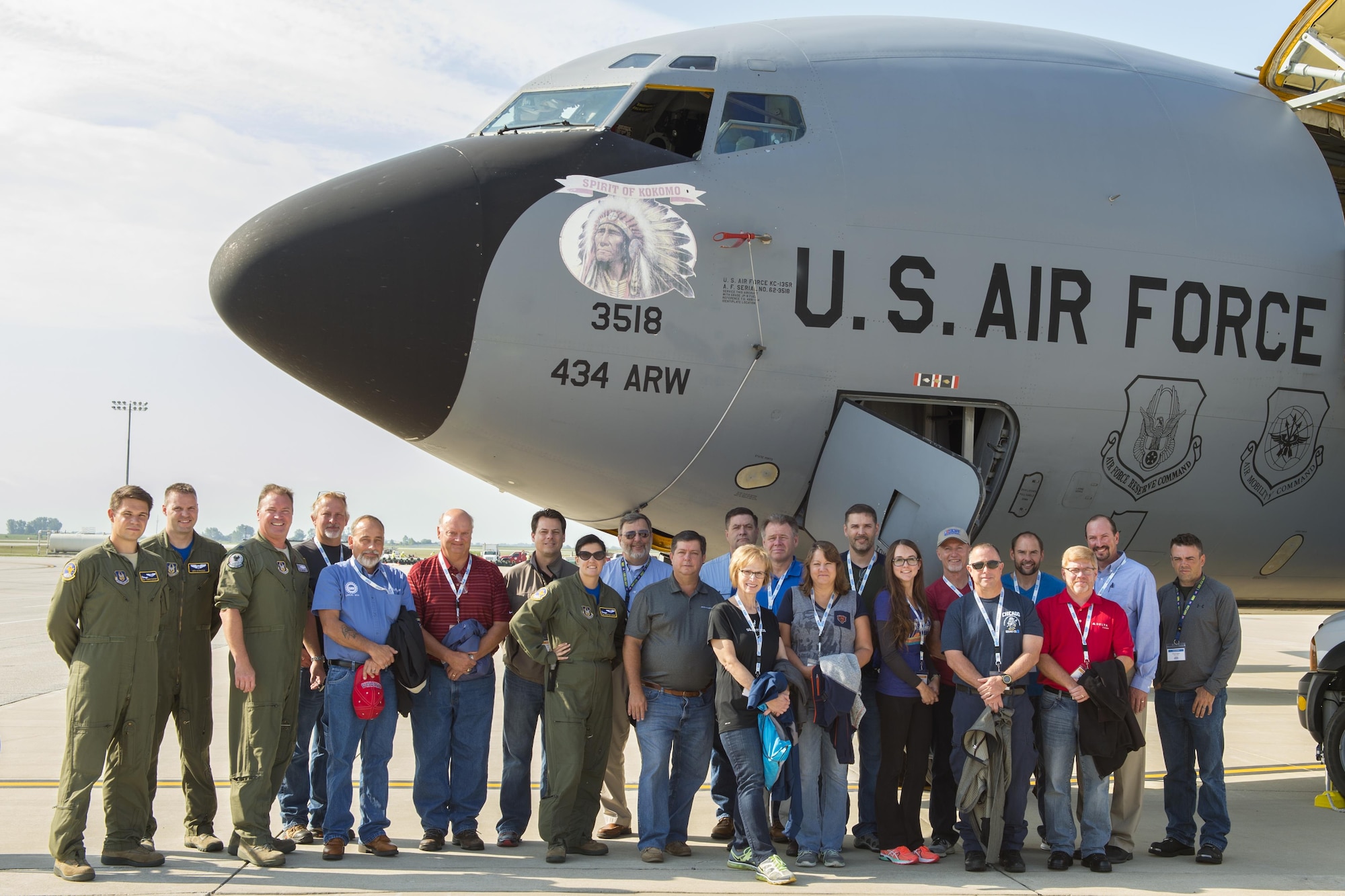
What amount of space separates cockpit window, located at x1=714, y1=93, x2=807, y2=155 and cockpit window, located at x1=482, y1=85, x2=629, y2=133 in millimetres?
864

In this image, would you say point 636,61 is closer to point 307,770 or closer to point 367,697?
point 367,697

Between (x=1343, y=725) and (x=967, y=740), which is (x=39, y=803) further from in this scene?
(x=1343, y=725)

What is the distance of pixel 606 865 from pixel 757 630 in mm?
1625

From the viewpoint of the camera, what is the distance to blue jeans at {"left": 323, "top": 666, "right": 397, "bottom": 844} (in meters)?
6.49

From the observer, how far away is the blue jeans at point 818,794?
21.5 ft

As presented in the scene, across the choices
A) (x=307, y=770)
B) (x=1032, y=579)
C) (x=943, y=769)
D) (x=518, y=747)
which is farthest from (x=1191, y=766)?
(x=307, y=770)

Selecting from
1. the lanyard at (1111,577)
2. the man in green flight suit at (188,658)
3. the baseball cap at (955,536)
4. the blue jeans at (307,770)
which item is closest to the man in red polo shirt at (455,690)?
the blue jeans at (307,770)

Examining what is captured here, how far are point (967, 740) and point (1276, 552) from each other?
5180 millimetres

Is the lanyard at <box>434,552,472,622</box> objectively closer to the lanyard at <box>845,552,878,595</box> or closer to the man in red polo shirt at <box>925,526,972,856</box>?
the lanyard at <box>845,552,878,595</box>

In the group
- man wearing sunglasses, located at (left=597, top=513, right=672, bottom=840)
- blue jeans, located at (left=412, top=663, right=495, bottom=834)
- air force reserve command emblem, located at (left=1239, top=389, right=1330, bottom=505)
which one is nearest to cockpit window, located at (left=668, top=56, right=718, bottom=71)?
man wearing sunglasses, located at (left=597, top=513, right=672, bottom=840)

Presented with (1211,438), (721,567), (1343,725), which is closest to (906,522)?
(721,567)

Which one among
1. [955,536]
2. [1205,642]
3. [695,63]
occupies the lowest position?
[1205,642]

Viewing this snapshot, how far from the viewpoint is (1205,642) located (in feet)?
23.5

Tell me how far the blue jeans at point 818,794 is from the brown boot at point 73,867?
12.7 ft
